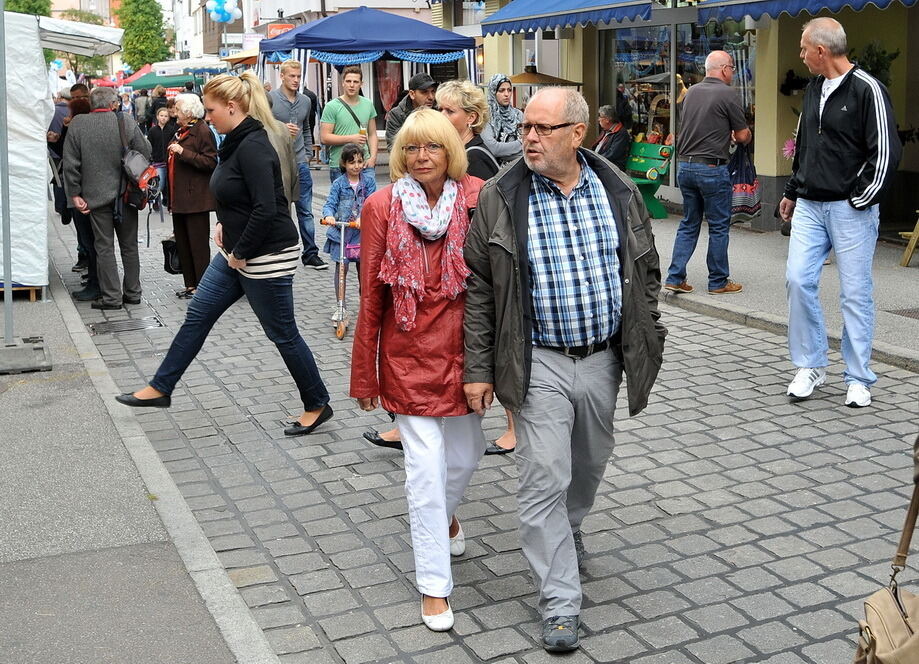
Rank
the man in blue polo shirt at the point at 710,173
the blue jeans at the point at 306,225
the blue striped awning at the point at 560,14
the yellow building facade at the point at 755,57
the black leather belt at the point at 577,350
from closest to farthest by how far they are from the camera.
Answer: the black leather belt at the point at 577,350
the man in blue polo shirt at the point at 710,173
the blue jeans at the point at 306,225
the yellow building facade at the point at 755,57
the blue striped awning at the point at 560,14

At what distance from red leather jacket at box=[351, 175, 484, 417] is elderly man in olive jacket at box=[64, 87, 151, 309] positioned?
6.39 meters

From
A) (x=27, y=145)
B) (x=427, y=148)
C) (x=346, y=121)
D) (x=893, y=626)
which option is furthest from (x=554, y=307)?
(x=346, y=121)

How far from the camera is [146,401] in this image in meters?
6.74

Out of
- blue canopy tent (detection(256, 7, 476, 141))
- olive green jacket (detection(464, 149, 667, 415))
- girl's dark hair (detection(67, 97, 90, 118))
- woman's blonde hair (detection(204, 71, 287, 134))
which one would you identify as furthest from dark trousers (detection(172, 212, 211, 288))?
blue canopy tent (detection(256, 7, 476, 141))

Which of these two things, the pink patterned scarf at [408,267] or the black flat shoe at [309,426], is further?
the black flat shoe at [309,426]

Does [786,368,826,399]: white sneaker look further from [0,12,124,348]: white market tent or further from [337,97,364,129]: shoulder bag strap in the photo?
[0,12,124,348]: white market tent

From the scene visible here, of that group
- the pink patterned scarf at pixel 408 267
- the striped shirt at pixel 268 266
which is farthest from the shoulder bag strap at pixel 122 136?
the pink patterned scarf at pixel 408 267

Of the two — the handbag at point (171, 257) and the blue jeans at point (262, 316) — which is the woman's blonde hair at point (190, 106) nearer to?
the handbag at point (171, 257)

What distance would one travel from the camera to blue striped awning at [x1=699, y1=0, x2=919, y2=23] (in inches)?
404

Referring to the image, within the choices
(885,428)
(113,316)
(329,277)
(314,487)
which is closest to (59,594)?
(314,487)

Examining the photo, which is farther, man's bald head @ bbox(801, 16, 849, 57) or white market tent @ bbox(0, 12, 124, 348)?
white market tent @ bbox(0, 12, 124, 348)

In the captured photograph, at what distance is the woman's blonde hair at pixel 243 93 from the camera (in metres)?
6.32

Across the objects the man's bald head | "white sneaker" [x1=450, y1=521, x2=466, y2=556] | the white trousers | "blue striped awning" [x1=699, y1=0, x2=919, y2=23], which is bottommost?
"white sneaker" [x1=450, y1=521, x2=466, y2=556]

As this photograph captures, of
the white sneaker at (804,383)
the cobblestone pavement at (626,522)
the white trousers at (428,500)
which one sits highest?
the white trousers at (428,500)
